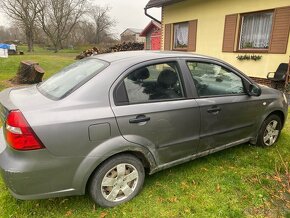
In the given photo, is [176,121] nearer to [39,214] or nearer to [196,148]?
[196,148]

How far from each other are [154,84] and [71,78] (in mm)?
922

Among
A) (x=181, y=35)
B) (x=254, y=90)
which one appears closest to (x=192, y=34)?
(x=181, y=35)

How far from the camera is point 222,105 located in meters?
3.02

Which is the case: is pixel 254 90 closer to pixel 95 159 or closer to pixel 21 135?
pixel 95 159

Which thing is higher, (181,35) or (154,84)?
(181,35)

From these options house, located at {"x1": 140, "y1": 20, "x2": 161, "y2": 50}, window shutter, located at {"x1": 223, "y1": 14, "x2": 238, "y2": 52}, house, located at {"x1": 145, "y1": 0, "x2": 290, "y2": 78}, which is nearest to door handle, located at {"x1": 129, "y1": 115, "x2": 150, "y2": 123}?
house, located at {"x1": 145, "y1": 0, "x2": 290, "y2": 78}

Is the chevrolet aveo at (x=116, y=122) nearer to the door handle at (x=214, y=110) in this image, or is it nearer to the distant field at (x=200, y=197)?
the door handle at (x=214, y=110)

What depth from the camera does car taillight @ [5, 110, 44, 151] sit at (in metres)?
1.95

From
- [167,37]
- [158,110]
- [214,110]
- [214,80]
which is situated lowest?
[214,110]

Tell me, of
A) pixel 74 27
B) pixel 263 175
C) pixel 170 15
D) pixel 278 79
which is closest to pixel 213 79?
pixel 263 175

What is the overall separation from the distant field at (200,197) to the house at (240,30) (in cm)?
546

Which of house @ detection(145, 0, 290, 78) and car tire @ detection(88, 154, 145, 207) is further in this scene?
house @ detection(145, 0, 290, 78)

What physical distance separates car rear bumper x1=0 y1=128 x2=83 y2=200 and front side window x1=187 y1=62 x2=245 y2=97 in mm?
1695

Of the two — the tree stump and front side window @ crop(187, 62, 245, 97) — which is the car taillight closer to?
front side window @ crop(187, 62, 245, 97)
